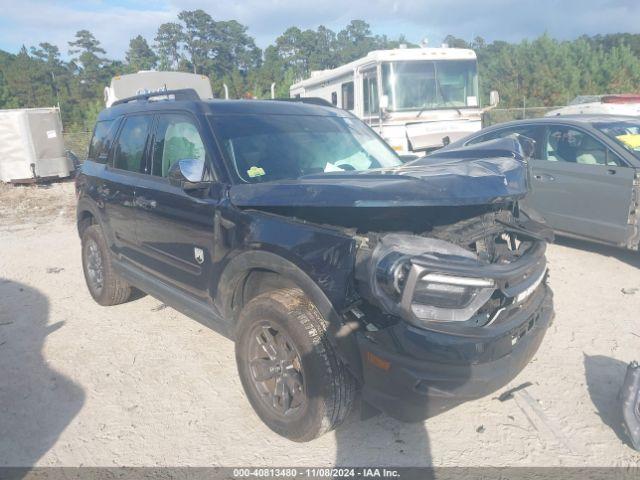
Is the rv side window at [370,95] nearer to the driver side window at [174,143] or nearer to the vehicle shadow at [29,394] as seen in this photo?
the driver side window at [174,143]

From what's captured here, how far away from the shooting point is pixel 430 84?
1059 centimetres

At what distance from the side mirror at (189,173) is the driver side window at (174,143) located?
0.23 m

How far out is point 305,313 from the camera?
2.81 metres

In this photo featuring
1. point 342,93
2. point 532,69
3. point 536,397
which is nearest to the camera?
point 536,397

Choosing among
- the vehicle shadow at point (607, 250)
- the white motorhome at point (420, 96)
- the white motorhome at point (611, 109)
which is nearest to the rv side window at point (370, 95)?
the white motorhome at point (420, 96)

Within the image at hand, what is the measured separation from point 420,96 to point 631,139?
507 centimetres

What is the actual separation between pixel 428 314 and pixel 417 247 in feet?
1.05

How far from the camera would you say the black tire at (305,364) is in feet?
8.94

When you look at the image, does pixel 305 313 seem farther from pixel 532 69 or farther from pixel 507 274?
pixel 532 69

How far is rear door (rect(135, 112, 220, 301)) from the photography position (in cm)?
347

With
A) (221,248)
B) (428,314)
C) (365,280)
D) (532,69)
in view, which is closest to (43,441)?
(221,248)

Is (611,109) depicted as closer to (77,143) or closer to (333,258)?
(333,258)

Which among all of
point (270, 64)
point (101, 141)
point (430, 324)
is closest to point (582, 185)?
point (430, 324)

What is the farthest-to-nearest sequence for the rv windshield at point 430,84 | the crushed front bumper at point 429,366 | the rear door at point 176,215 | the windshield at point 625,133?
the rv windshield at point 430,84 < the windshield at point 625,133 < the rear door at point 176,215 < the crushed front bumper at point 429,366
